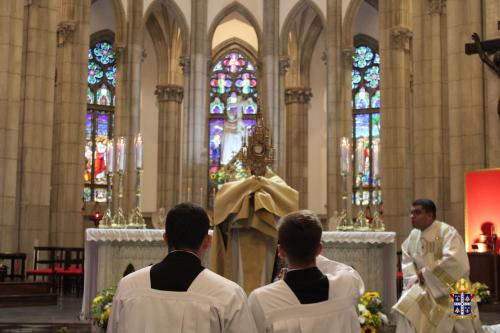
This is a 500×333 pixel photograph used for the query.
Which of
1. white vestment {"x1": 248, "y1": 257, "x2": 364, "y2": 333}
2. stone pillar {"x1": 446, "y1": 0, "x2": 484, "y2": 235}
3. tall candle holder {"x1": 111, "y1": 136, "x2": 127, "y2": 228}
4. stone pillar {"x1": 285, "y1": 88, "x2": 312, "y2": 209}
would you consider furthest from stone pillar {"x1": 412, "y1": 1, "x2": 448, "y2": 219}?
stone pillar {"x1": 285, "y1": 88, "x2": 312, "y2": 209}

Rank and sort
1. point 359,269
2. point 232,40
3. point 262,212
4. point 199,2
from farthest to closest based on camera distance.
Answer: point 232,40 → point 199,2 → point 359,269 → point 262,212

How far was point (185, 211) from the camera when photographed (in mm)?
3127

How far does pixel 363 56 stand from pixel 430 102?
50.5 feet

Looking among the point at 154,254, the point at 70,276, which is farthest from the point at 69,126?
the point at 154,254

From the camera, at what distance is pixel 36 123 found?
15828 millimetres

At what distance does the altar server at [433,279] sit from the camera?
709 centimetres

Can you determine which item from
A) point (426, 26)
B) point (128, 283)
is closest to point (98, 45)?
point (426, 26)

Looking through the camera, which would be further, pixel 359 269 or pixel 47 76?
pixel 47 76

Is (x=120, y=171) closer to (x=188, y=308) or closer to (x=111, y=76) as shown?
(x=188, y=308)

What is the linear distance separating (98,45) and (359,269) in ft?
73.6

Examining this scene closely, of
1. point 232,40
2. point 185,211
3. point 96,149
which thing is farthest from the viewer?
point 232,40

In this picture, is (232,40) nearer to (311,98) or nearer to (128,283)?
(311,98)

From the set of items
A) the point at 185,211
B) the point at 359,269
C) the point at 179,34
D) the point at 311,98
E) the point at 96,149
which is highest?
the point at 179,34

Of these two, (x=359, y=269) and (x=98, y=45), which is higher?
(x=98, y=45)
